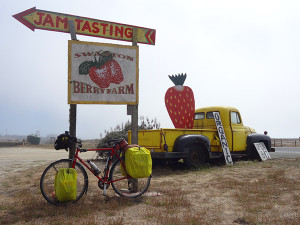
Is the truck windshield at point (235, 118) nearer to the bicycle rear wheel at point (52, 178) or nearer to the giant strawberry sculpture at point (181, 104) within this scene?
the giant strawberry sculpture at point (181, 104)

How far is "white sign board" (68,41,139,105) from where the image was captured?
609cm

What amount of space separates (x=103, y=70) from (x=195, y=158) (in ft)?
15.7

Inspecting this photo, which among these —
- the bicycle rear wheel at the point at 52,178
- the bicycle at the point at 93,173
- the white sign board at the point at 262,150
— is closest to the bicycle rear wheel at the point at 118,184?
the bicycle at the point at 93,173

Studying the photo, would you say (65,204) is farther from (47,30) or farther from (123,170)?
(47,30)

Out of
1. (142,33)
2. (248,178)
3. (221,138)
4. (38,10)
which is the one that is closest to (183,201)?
(248,178)

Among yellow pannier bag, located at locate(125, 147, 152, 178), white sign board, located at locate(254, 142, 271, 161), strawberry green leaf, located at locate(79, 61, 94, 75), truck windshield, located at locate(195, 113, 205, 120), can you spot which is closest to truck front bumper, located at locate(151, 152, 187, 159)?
truck windshield, located at locate(195, 113, 205, 120)

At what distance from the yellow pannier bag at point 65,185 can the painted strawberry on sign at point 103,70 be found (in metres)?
2.19

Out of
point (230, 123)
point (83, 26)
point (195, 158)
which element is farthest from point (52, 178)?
point (230, 123)

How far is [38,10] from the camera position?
6.14 metres

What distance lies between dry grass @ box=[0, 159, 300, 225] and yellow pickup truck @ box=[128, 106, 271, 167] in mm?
1956

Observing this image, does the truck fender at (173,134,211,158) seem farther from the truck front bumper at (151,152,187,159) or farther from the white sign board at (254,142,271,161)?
the white sign board at (254,142,271,161)

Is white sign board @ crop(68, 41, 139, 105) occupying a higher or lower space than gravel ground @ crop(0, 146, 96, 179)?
higher

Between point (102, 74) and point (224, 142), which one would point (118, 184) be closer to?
point (102, 74)

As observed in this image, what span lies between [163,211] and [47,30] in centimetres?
447
